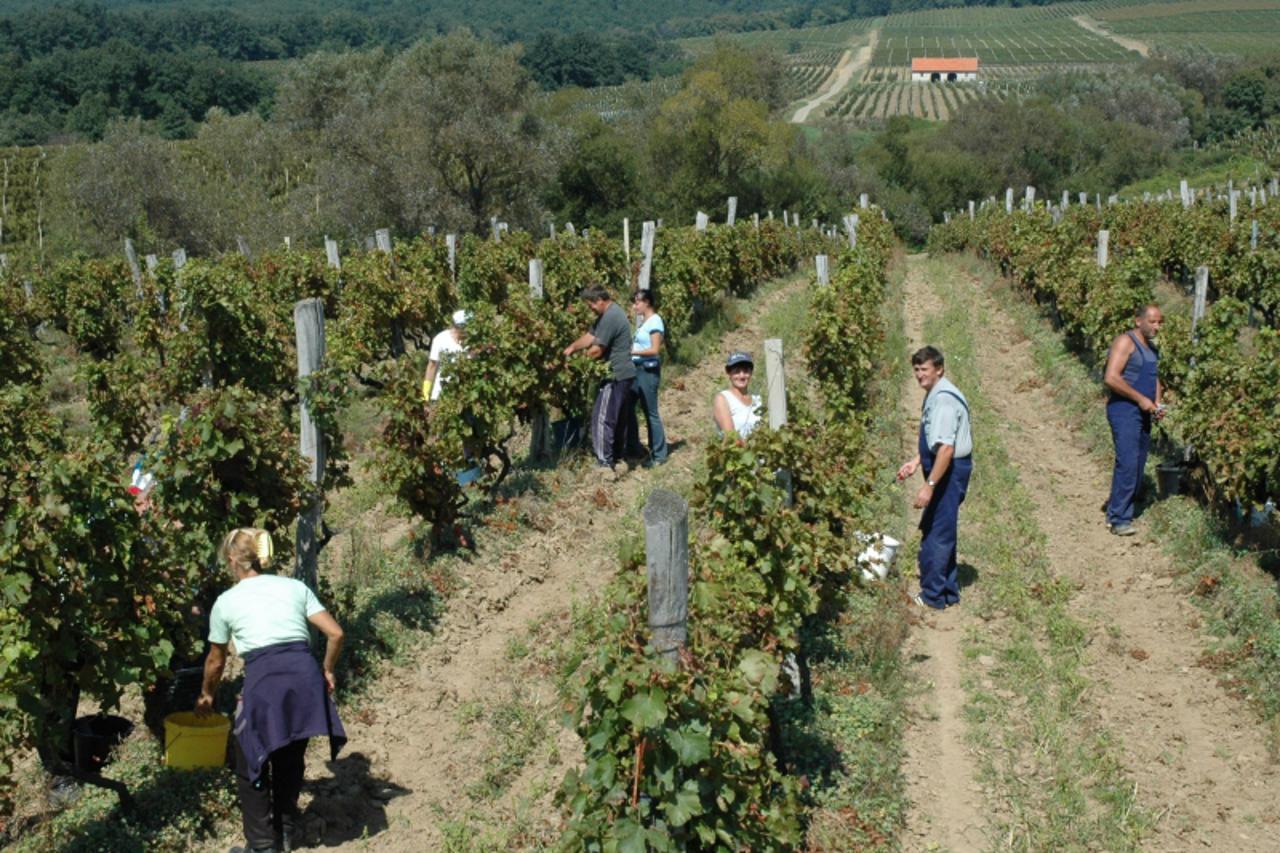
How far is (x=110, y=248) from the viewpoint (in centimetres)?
3900

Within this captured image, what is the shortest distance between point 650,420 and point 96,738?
18.7 feet

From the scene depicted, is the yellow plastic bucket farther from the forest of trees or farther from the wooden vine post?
the forest of trees

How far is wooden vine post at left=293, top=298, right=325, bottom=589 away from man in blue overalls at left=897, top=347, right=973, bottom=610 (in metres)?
3.38

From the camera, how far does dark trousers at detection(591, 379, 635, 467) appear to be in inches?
393

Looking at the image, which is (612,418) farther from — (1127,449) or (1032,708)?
(1032,708)

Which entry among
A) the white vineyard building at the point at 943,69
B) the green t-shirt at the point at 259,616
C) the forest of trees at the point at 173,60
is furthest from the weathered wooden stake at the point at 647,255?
the white vineyard building at the point at 943,69

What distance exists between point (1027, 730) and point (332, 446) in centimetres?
413

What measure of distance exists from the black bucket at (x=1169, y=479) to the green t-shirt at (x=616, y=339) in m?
4.16

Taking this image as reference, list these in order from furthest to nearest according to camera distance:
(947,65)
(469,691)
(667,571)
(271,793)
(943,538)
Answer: (947,65) → (943,538) → (469,691) → (271,793) → (667,571)

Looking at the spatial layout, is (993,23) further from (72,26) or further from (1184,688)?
(1184,688)

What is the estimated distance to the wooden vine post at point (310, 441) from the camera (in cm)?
695

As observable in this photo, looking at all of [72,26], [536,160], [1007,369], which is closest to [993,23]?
[72,26]

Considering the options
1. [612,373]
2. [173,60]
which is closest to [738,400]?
[612,373]

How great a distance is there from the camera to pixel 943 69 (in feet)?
376
